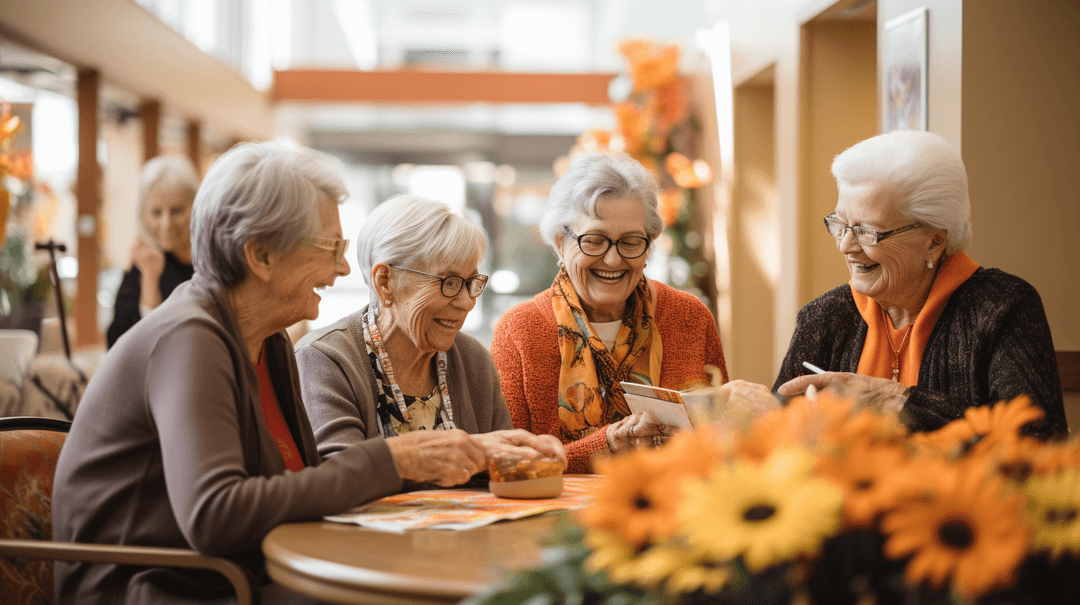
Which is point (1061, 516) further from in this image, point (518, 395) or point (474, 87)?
point (474, 87)

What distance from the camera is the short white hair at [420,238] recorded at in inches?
83.5

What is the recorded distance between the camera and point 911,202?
83.2 inches

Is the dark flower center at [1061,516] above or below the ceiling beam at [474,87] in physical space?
below

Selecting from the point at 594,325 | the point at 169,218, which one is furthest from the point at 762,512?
the point at 169,218

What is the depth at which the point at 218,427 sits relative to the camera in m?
1.42

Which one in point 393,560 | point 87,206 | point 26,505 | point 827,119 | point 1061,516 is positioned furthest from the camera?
point 87,206

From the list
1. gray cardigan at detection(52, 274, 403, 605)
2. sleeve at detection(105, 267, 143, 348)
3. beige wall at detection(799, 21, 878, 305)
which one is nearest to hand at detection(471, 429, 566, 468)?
gray cardigan at detection(52, 274, 403, 605)

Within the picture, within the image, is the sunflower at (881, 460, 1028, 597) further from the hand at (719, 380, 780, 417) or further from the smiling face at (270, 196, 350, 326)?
the smiling face at (270, 196, 350, 326)

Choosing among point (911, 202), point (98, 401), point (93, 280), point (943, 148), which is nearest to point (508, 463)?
point (98, 401)

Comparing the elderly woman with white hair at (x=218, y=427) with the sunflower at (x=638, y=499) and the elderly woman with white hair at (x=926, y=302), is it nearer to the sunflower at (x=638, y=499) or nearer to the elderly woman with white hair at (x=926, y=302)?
the sunflower at (x=638, y=499)

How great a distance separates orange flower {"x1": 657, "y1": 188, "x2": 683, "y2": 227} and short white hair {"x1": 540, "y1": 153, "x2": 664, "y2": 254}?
447 centimetres

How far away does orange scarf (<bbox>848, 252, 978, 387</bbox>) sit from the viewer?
7.01 feet

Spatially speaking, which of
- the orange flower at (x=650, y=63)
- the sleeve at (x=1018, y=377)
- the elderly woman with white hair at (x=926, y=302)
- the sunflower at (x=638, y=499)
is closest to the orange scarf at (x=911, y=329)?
the elderly woman with white hair at (x=926, y=302)

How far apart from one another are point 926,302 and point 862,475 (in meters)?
1.50
